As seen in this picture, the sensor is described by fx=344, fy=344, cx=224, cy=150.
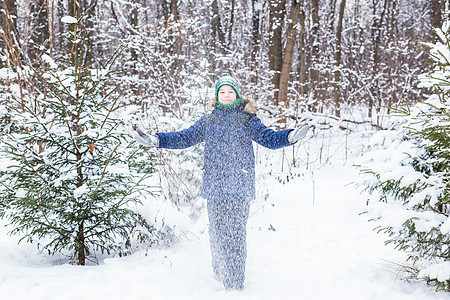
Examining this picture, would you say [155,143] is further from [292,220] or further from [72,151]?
[292,220]

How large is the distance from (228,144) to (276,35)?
8798mm

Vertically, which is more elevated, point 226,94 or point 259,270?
point 226,94

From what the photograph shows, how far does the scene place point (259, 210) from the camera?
4836mm

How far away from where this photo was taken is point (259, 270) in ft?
10.5

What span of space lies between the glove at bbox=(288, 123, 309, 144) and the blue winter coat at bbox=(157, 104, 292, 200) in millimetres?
134

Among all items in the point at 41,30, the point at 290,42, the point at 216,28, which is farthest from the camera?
the point at 216,28

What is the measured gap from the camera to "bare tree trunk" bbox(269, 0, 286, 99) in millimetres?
9945

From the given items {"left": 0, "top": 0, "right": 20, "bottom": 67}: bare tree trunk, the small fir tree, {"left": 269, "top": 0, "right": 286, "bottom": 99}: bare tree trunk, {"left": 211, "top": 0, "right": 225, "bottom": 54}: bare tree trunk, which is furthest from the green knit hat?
{"left": 211, "top": 0, "right": 225, "bottom": 54}: bare tree trunk

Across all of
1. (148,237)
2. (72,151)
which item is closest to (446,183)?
(148,237)

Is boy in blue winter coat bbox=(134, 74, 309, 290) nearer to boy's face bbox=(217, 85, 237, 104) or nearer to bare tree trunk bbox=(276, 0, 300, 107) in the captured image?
boy's face bbox=(217, 85, 237, 104)

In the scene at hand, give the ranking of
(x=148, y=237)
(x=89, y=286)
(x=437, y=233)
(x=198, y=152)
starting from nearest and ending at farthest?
1. (x=437, y=233)
2. (x=89, y=286)
3. (x=148, y=237)
4. (x=198, y=152)

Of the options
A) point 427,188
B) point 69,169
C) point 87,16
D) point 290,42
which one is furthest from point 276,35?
point 69,169

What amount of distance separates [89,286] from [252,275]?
1.36 meters

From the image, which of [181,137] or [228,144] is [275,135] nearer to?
[228,144]
